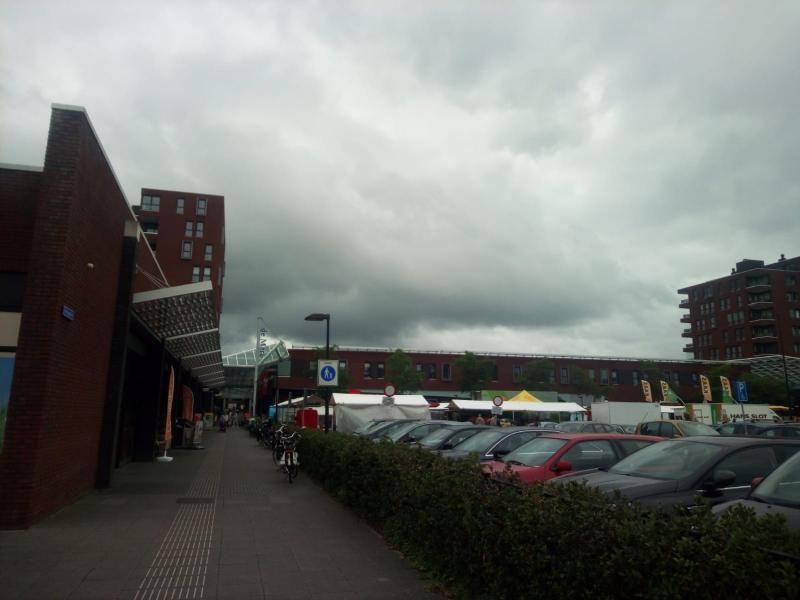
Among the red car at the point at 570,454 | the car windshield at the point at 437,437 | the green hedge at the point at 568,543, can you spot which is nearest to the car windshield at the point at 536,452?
the red car at the point at 570,454

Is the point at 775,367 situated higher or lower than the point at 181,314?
higher

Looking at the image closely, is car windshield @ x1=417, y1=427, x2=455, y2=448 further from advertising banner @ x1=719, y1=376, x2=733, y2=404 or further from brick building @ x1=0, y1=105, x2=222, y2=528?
advertising banner @ x1=719, y1=376, x2=733, y2=404

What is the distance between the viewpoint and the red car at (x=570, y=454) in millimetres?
9258

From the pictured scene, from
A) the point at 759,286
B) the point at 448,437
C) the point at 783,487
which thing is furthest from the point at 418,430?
the point at 759,286

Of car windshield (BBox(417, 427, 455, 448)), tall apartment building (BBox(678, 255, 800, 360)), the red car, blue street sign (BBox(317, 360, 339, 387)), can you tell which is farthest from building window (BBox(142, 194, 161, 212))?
tall apartment building (BBox(678, 255, 800, 360))

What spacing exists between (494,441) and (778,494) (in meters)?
7.72

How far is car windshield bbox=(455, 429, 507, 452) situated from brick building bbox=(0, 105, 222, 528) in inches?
302

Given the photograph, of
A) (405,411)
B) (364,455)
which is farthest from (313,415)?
(364,455)

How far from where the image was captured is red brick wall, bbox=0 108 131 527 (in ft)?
28.0

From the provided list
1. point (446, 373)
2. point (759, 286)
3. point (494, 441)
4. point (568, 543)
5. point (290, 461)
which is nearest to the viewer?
point (568, 543)

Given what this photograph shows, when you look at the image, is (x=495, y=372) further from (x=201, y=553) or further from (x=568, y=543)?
(x=568, y=543)

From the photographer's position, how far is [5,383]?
877 cm

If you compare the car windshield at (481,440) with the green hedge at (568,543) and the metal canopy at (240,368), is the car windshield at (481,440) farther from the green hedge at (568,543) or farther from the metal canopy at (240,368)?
the metal canopy at (240,368)

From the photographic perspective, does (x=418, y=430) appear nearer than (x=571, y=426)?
Yes
